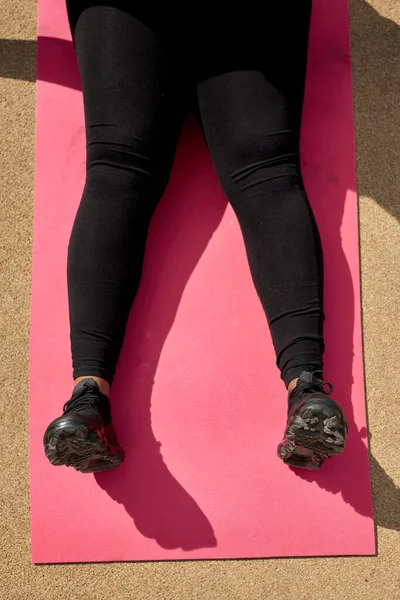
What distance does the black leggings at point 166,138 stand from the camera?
100 cm

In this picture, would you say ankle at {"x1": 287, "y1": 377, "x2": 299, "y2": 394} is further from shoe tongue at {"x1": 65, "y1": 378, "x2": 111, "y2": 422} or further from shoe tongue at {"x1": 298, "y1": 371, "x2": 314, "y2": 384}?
shoe tongue at {"x1": 65, "y1": 378, "x2": 111, "y2": 422}

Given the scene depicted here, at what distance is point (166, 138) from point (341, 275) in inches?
19.2

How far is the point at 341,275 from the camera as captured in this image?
1266 mm

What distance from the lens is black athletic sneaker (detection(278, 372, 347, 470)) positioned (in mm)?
909

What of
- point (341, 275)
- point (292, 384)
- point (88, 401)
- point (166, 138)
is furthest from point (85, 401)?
point (341, 275)

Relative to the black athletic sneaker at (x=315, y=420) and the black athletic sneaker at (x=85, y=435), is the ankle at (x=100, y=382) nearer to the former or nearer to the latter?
the black athletic sneaker at (x=85, y=435)

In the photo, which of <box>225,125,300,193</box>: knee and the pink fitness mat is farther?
the pink fitness mat

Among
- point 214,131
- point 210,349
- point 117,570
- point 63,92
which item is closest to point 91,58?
point 214,131

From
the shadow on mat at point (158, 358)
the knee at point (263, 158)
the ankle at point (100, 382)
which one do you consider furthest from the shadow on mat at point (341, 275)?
the knee at point (263, 158)

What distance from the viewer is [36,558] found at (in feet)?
3.77

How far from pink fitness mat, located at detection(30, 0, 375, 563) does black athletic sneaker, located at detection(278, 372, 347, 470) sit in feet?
0.70

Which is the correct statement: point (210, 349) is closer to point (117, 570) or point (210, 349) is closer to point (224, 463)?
point (224, 463)

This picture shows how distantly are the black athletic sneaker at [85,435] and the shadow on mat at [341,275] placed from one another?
9 centimetres

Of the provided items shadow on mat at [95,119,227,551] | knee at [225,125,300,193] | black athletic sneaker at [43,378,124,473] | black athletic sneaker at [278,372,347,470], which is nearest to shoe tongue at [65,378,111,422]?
black athletic sneaker at [43,378,124,473]
